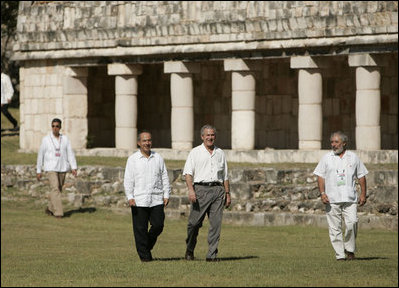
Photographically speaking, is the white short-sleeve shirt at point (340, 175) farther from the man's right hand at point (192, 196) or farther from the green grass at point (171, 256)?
the man's right hand at point (192, 196)

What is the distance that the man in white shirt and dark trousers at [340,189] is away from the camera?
20.1 meters

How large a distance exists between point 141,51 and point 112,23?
1503mm

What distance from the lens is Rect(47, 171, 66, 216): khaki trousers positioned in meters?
28.6

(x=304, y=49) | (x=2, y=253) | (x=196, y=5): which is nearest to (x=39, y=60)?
(x=196, y=5)

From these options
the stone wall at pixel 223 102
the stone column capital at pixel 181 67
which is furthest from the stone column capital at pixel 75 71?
the stone column capital at pixel 181 67

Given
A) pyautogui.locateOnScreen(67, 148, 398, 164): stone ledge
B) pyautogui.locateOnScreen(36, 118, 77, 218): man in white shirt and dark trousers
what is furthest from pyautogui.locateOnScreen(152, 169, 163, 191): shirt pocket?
pyautogui.locateOnScreen(67, 148, 398, 164): stone ledge

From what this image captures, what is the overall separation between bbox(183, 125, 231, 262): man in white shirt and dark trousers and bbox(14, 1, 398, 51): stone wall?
14.2 m

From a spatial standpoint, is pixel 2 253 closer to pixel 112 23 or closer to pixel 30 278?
pixel 30 278

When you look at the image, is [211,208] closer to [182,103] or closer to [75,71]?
[182,103]

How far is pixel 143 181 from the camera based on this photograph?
19.6 meters

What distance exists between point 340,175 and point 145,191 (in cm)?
291

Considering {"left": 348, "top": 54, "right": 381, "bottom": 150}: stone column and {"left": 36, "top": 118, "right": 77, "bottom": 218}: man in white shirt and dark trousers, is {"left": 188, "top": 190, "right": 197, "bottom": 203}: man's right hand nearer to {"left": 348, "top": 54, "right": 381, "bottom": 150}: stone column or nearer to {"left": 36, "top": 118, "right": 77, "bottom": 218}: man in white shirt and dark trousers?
{"left": 36, "top": 118, "right": 77, "bottom": 218}: man in white shirt and dark trousers

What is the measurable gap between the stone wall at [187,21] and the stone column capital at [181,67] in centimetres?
66

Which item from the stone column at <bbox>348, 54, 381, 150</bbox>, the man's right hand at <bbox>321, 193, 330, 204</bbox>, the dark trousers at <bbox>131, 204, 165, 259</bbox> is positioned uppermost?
the stone column at <bbox>348, 54, 381, 150</bbox>
